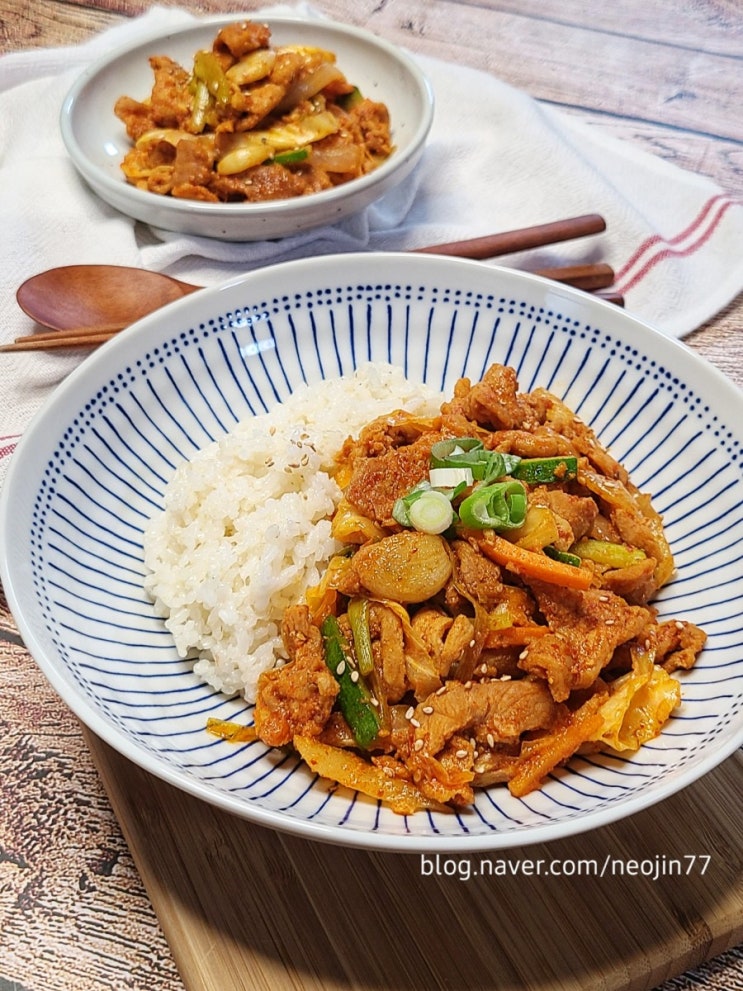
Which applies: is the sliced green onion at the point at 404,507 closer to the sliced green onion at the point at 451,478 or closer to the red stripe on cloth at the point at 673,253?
the sliced green onion at the point at 451,478

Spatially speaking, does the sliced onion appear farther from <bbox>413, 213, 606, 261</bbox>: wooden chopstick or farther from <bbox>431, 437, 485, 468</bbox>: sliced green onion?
<bbox>431, 437, 485, 468</bbox>: sliced green onion

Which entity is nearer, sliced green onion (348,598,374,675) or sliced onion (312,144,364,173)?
sliced green onion (348,598,374,675)

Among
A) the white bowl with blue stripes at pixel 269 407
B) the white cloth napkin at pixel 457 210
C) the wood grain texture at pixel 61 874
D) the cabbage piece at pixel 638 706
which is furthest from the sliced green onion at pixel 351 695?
the white cloth napkin at pixel 457 210

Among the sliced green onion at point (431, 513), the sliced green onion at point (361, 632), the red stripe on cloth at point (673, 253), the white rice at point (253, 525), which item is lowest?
the white rice at point (253, 525)

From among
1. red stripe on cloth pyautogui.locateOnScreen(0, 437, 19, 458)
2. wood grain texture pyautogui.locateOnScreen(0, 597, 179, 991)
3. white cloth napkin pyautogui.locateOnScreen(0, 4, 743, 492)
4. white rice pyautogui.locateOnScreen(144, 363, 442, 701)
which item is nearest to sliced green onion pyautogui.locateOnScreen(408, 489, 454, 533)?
white rice pyautogui.locateOnScreen(144, 363, 442, 701)

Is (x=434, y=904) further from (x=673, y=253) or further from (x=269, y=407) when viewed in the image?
(x=673, y=253)

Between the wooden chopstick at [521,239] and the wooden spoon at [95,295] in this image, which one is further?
the wooden chopstick at [521,239]
